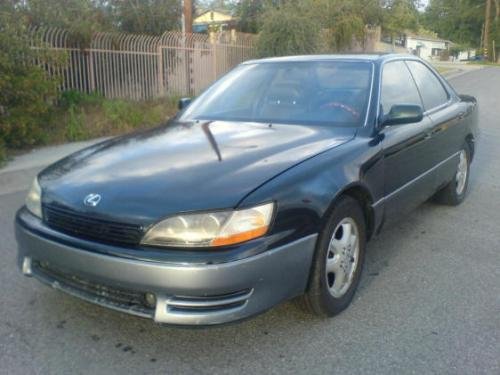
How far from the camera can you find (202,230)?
8.18 ft

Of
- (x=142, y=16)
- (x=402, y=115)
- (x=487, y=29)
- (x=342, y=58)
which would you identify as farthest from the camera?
(x=487, y=29)

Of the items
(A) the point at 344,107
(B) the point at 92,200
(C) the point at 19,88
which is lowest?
(B) the point at 92,200

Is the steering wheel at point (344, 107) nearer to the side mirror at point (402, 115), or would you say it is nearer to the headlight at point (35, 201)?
the side mirror at point (402, 115)

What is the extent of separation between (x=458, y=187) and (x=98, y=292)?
4103 mm

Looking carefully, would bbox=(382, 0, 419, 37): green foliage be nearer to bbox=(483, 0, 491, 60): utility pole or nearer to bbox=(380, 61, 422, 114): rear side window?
bbox=(380, 61, 422, 114): rear side window

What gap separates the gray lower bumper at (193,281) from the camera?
244cm

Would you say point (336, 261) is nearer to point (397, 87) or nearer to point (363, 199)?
point (363, 199)

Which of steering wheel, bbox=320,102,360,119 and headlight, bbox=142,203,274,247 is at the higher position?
steering wheel, bbox=320,102,360,119

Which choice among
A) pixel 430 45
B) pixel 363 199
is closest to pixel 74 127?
pixel 363 199

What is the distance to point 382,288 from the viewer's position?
3566 millimetres

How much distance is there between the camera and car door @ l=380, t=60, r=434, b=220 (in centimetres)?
369

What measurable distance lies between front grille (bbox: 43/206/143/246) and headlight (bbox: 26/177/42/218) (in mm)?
165

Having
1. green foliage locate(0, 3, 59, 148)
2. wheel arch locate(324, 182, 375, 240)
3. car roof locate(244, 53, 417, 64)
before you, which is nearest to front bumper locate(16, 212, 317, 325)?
wheel arch locate(324, 182, 375, 240)

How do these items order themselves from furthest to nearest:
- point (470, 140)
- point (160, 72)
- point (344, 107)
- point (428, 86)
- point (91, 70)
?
point (160, 72)
point (91, 70)
point (470, 140)
point (428, 86)
point (344, 107)
